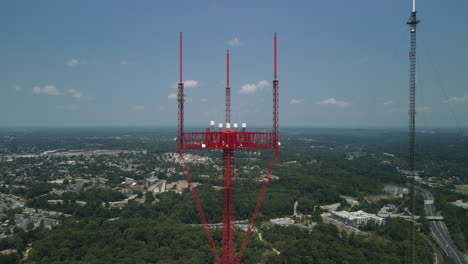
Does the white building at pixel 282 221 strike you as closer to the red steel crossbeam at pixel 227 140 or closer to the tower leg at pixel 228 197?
the tower leg at pixel 228 197

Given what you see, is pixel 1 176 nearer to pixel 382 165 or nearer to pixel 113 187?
pixel 113 187

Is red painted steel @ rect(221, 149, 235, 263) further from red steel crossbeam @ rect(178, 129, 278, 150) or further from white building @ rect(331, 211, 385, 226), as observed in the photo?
white building @ rect(331, 211, 385, 226)

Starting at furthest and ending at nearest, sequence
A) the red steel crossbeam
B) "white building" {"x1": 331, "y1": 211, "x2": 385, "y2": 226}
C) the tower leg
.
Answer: "white building" {"x1": 331, "y1": 211, "x2": 385, "y2": 226} → the tower leg → the red steel crossbeam

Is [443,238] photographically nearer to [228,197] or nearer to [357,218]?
[357,218]

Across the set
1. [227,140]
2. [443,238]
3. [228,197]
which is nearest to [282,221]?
[443,238]

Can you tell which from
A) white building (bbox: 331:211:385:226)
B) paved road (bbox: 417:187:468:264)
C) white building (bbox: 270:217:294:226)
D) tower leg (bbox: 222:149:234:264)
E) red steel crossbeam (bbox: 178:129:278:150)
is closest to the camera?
red steel crossbeam (bbox: 178:129:278:150)

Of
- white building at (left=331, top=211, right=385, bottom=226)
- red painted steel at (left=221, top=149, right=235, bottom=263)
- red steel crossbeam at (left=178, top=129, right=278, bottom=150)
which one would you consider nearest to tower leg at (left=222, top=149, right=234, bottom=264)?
red painted steel at (left=221, top=149, right=235, bottom=263)

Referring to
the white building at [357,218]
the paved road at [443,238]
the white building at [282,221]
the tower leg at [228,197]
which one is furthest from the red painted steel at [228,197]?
the white building at [357,218]
